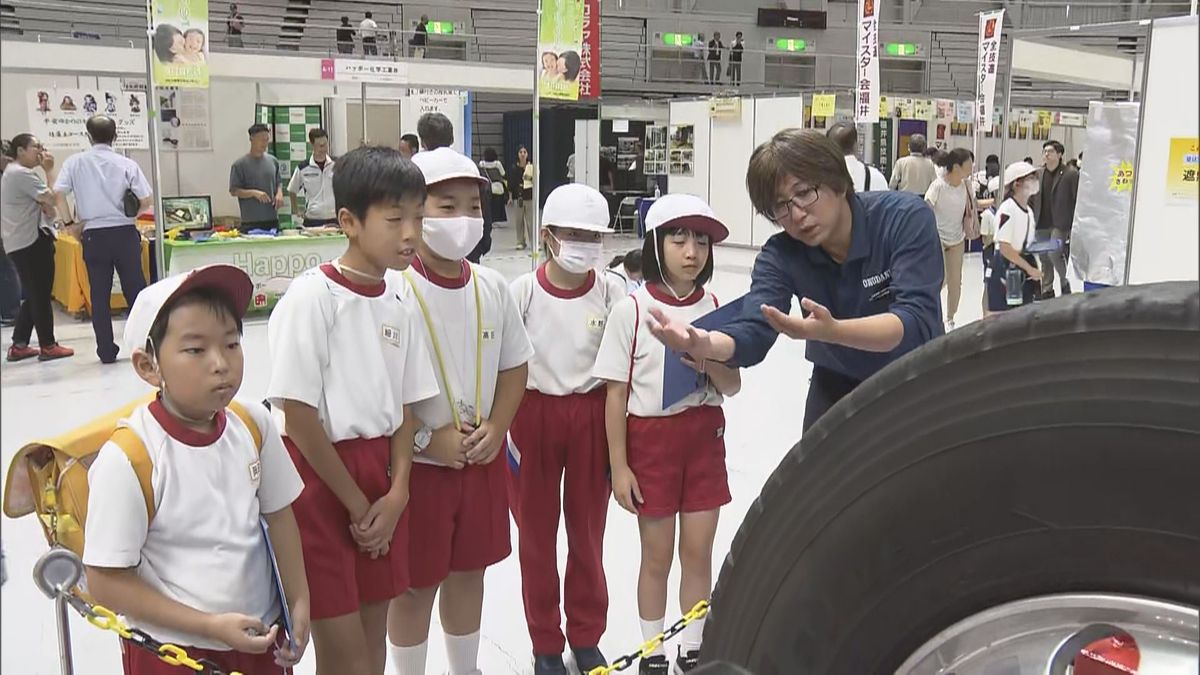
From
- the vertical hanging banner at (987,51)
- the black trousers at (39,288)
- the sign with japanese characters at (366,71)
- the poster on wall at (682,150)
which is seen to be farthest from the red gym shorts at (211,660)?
the poster on wall at (682,150)

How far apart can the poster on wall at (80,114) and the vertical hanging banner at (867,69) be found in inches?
233

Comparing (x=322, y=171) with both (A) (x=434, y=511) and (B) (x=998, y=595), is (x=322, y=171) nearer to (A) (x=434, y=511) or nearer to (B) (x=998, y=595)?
(A) (x=434, y=511)

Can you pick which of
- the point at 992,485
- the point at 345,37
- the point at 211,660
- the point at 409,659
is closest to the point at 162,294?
the point at 211,660

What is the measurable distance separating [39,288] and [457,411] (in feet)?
17.4

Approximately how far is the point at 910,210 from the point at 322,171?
26.5 ft

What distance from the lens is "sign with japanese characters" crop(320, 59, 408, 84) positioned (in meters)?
9.63

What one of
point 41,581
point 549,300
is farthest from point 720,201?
point 41,581

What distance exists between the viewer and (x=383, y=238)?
6.53ft

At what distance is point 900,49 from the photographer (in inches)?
881

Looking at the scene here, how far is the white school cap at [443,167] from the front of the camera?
226 cm

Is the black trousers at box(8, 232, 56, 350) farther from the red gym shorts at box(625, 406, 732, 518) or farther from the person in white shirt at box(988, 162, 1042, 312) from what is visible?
the person in white shirt at box(988, 162, 1042, 312)

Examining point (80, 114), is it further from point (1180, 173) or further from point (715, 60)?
point (715, 60)

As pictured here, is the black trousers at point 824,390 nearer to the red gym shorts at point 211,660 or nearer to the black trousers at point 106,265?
the red gym shorts at point 211,660

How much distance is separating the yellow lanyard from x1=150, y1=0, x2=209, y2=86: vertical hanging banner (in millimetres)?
5170
